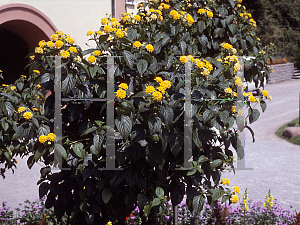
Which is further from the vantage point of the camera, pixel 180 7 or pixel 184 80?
pixel 180 7

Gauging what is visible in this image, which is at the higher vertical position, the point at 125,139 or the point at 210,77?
the point at 210,77

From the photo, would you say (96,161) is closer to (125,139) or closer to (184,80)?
(125,139)

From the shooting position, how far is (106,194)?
177cm

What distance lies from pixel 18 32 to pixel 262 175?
17.7 feet

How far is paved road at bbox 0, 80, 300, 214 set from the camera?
4.48 metres

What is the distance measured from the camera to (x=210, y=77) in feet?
6.32

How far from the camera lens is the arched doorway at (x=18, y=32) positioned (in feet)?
19.5

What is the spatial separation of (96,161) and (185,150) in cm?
48

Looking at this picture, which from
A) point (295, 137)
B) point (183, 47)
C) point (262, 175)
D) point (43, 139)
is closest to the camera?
point (43, 139)

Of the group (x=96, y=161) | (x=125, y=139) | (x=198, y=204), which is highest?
(x=125, y=139)

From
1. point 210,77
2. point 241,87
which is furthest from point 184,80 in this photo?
point 241,87

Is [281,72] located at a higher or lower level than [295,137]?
higher

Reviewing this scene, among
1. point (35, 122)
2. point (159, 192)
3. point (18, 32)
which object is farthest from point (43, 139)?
point (18, 32)

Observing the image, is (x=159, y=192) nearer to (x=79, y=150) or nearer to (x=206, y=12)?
(x=79, y=150)
